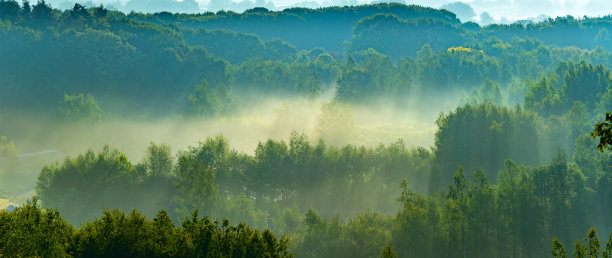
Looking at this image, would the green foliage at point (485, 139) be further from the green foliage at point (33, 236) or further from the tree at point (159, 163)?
the green foliage at point (33, 236)

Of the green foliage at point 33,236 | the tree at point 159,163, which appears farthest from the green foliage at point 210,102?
the green foliage at point 33,236

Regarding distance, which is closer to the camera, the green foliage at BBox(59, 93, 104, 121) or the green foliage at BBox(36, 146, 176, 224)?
the green foliage at BBox(36, 146, 176, 224)

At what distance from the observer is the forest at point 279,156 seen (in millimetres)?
40819

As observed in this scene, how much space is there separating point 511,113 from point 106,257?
63.7 m

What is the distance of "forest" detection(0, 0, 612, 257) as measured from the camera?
40819 mm

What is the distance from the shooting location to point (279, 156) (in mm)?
72062

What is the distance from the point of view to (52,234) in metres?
29.6

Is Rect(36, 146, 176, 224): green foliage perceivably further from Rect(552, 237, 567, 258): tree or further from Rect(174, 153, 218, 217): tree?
Rect(552, 237, 567, 258): tree

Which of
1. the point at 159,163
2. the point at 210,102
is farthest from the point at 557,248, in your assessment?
the point at 210,102

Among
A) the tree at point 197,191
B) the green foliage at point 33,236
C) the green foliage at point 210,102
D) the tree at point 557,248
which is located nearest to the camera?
the tree at point 557,248

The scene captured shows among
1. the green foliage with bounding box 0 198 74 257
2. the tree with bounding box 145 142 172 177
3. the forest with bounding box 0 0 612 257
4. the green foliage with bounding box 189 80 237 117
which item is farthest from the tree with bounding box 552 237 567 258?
the green foliage with bounding box 189 80 237 117

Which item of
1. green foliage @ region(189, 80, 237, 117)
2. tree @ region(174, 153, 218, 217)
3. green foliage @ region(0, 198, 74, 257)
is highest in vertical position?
green foliage @ region(189, 80, 237, 117)

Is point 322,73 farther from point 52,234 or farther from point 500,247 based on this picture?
point 52,234

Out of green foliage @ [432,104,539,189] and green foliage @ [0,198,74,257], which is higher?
green foliage @ [432,104,539,189]
